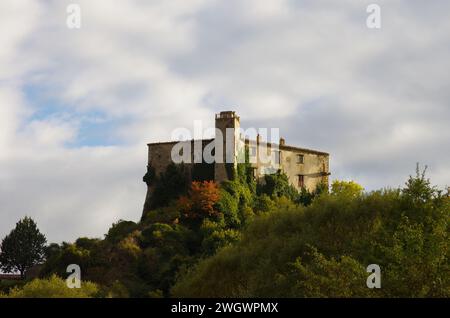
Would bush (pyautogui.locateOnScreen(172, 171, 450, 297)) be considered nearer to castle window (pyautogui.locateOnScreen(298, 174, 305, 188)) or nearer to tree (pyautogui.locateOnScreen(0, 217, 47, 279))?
castle window (pyautogui.locateOnScreen(298, 174, 305, 188))

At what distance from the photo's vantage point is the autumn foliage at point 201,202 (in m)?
62.8

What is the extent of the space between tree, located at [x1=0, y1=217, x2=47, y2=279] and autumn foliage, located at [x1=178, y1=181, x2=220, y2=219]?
33.1 metres

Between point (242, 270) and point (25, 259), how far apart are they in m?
50.3

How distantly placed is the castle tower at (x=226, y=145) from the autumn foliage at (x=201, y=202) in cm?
354

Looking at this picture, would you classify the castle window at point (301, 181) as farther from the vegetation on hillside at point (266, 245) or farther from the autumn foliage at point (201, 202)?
the autumn foliage at point (201, 202)

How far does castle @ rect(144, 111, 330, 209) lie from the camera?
6750 cm

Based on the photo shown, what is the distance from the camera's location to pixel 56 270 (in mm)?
60062

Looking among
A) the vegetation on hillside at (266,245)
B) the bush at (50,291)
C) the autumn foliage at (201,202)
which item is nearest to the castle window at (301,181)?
the vegetation on hillside at (266,245)

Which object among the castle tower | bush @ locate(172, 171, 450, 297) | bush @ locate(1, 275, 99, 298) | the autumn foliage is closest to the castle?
the castle tower

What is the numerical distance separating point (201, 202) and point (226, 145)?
7.90 metres

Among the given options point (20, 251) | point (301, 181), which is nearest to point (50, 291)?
point (301, 181)
